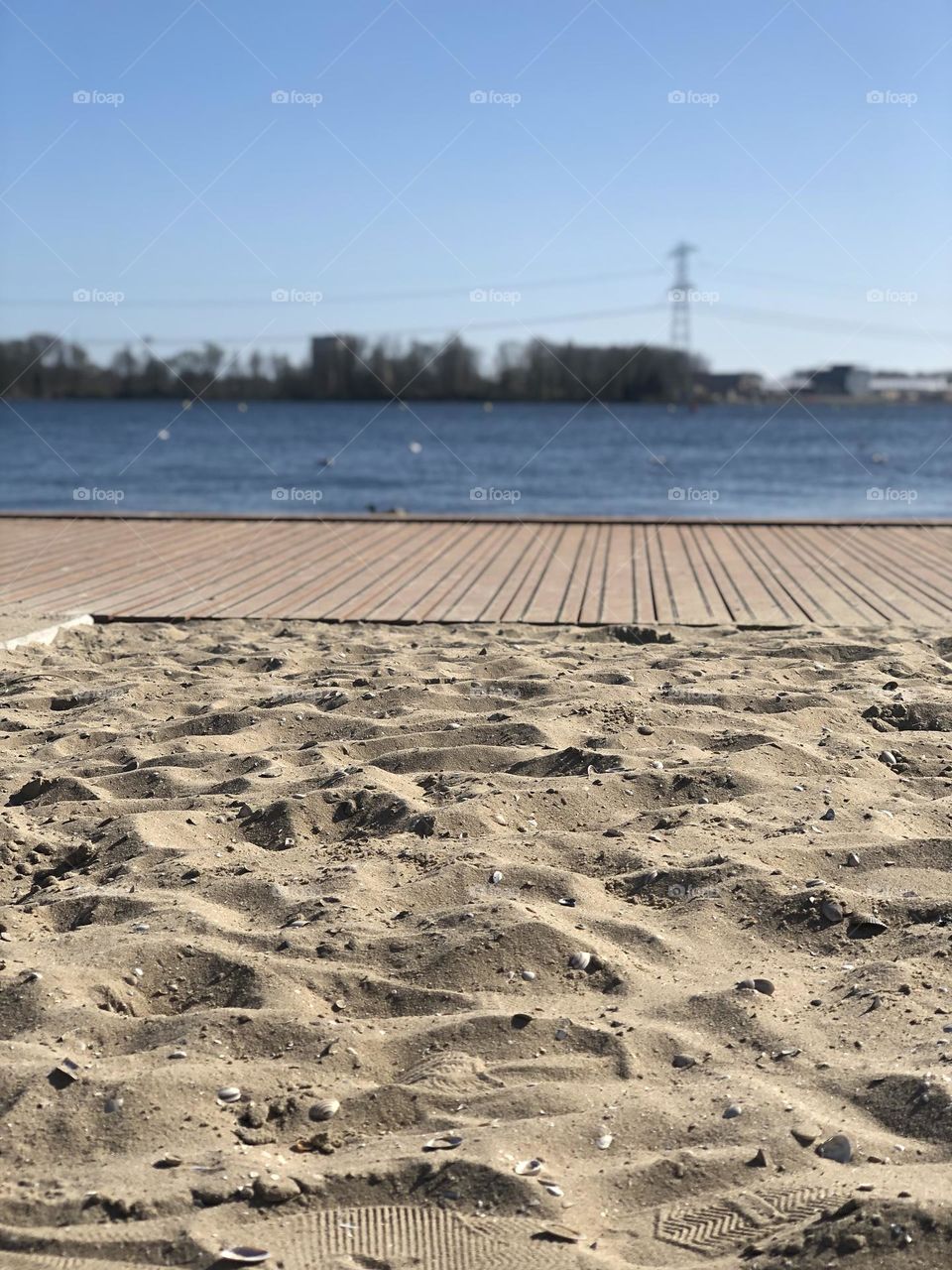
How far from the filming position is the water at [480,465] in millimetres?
22438

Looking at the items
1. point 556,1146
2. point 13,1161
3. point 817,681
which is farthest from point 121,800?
point 817,681

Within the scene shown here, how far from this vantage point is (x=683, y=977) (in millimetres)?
2482

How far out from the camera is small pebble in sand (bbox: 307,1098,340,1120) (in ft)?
6.74

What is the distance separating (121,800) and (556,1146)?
1739 mm

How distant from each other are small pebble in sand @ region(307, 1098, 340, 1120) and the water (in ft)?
31.1

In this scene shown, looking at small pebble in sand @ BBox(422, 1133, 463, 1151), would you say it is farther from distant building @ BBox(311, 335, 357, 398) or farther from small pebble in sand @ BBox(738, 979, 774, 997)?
distant building @ BBox(311, 335, 357, 398)

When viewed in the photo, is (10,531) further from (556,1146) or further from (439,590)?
(556,1146)
